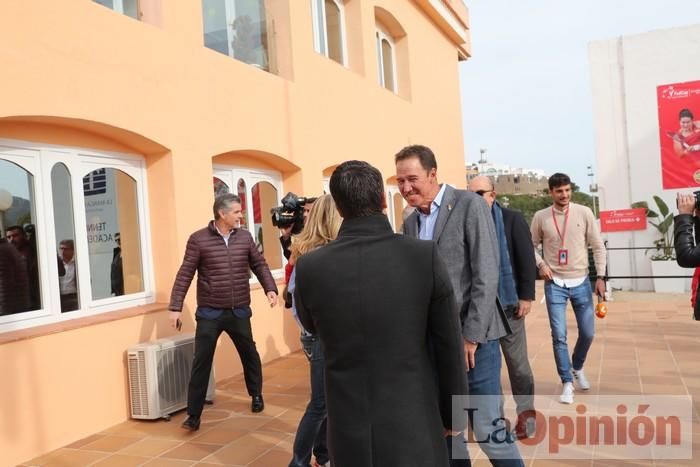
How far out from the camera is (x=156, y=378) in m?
5.03

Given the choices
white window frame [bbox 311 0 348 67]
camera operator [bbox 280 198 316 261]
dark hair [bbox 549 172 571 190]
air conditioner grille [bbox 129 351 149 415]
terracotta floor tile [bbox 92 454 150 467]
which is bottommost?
terracotta floor tile [bbox 92 454 150 467]

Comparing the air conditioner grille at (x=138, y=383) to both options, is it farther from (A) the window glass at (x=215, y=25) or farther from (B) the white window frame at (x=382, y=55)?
(B) the white window frame at (x=382, y=55)

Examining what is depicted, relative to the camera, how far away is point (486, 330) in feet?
9.16

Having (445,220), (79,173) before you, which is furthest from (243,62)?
(445,220)

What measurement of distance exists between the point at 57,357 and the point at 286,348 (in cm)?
335

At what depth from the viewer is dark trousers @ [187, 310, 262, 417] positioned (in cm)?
477

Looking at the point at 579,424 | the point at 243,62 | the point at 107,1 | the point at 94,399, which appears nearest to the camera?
the point at 579,424

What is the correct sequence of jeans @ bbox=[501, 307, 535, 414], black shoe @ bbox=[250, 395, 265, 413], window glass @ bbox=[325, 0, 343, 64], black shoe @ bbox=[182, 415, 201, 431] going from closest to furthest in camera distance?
jeans @ bbox=[501, 307, 535, 414] → black shoe @ bbox=[182, 415, 201, 431] → black shoe @ bbox=[250, 395, 265, 413] → window glass @ bbox=[325, 0, 343, 64]

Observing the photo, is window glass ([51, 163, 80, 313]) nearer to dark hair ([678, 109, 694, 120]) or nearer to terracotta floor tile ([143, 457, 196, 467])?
terracotta floor tile ([143, 457, 196, 467])

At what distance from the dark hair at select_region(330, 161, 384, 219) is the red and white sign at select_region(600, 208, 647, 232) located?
520 inches

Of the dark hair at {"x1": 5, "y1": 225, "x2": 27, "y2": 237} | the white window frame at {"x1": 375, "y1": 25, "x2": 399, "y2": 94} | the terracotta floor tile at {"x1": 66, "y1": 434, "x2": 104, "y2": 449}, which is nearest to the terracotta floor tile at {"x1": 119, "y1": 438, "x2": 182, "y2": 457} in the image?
the terracotta floor tile at {"x1": 66, "y1": 434, "x2": 104, "y2": 449}

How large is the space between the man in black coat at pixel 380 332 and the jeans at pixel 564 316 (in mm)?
3421

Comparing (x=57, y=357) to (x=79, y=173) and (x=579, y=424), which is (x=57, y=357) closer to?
(x=79, y=173)

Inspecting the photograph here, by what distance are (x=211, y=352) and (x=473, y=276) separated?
9.24ft
